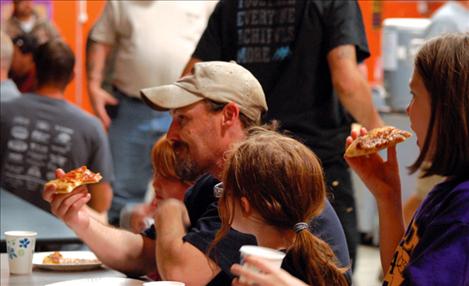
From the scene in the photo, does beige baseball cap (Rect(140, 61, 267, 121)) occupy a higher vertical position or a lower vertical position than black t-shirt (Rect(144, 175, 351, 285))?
higher

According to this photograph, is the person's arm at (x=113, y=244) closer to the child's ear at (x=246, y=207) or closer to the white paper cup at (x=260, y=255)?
the child's ear at (x=246, y=207)

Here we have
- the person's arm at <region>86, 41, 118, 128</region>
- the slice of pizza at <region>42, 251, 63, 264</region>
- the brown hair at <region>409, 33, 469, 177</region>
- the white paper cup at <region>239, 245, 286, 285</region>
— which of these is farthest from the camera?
the person's arm at <region>86, 41, 118, 128</region>

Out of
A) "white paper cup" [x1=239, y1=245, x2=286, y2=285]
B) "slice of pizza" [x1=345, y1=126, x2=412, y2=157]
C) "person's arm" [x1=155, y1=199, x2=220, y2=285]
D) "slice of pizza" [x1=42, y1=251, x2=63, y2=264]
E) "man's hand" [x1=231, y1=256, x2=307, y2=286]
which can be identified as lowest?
"slice of pizza" [x1=42, y1=251, x2=63, y2=264]

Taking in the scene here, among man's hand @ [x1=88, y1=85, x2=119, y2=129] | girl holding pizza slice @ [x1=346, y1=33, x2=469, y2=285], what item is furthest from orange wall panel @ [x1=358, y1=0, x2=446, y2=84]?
girl holding pizza slice @ [x1=346, y1=33, x2=469, y2=285]

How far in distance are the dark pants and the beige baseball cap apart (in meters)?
0.94

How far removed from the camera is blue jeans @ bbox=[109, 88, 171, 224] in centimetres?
510

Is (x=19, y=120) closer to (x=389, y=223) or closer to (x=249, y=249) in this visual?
(x=389, y=223)

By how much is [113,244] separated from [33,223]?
800mm

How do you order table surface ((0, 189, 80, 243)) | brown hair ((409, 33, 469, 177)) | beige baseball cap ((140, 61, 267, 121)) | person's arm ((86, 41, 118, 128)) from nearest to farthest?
brown hair ((409, 33, 469, 177)) → beige baseball cap ((140, 61, 267, 121)) → table surface ((0, 189, 80, 243)) → person's arm ((86, 41, 118, 128))

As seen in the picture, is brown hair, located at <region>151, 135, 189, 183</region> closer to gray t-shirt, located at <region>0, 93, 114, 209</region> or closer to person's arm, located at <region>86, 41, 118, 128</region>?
gray t-shirt, located at <region>0, 93, 114, 209</region>

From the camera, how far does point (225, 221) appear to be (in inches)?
79.1

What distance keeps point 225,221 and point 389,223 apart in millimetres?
430

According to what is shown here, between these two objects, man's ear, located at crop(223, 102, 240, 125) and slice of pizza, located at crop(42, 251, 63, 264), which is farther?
slice of pizza, located at crop(42, 251, 63, 264)

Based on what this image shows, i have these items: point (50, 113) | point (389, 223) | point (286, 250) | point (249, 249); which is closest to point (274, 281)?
point (249, 249)
